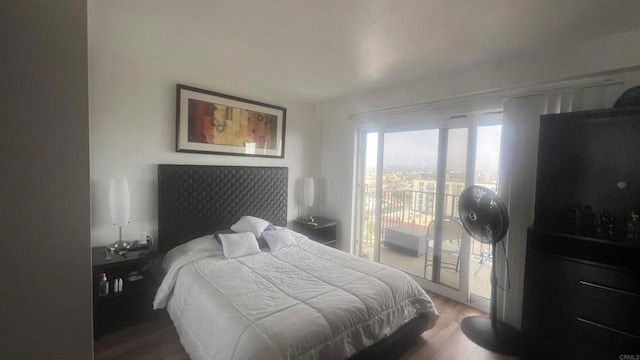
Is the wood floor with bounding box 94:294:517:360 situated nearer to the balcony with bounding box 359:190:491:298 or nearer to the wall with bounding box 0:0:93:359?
the balcony with bounding box 359:190:491:298

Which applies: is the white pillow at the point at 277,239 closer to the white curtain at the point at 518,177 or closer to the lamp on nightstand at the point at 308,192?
the lamp on nightstand at the point at 308,192

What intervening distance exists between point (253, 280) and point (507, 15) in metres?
2.56

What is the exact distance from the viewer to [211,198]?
9.68ft

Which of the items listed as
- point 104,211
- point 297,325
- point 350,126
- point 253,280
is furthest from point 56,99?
point 350,126

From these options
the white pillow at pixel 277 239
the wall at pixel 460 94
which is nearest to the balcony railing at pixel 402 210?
the wall at pixel 460 94

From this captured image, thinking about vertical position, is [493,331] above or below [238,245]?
below

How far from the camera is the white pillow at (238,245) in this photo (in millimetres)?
2498

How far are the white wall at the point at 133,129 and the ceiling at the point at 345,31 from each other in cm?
15

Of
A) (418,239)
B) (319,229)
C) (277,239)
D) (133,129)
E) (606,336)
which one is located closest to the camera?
(606,336)

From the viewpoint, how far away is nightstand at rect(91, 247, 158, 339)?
212 cm

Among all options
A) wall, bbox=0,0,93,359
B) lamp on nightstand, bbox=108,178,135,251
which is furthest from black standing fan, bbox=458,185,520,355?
lamp on nightstand, bbox=108,178,135,251

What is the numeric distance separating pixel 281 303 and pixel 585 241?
6.83 feet

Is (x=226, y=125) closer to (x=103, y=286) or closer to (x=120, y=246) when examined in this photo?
(x=120, y=246)

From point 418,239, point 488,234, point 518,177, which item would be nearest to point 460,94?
point 518,177
